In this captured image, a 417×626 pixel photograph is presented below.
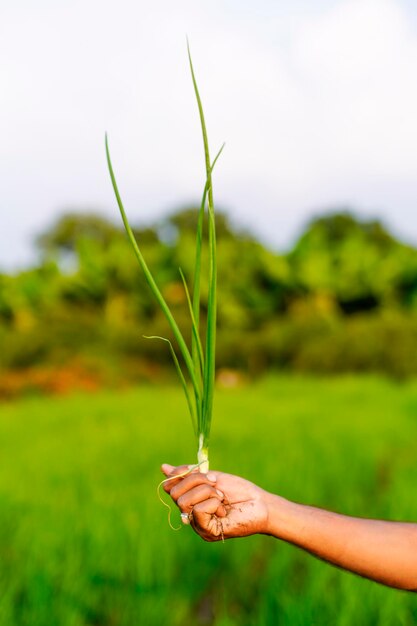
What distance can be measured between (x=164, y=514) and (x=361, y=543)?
2371 mm

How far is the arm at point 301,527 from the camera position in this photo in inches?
43.3

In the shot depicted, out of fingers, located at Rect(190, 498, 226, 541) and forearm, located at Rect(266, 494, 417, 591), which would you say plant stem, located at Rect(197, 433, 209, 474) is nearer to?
fingers, located at Rect(190, 498, 226, 541)

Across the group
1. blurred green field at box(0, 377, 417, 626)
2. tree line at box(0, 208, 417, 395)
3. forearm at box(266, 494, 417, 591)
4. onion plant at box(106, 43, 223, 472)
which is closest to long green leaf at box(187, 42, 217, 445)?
onion plant at box(106, 43, 223, 472)

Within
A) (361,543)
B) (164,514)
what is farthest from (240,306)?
(361,543)

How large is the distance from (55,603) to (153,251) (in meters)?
17.4

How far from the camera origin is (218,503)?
1.10 metres

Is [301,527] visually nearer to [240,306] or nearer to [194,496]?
[194,496]

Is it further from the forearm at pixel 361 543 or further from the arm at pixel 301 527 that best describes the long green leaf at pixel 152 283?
the forearm at pixel 361 543

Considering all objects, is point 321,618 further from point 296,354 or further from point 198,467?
point 296,354

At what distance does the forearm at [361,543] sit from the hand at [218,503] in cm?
6

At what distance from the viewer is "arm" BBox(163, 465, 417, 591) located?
110cm

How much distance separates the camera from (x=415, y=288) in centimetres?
1792

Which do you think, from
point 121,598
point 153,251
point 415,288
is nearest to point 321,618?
point 121,598

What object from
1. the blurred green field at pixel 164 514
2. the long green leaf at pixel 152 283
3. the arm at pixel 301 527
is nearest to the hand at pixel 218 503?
the arm at pixel 301 527
